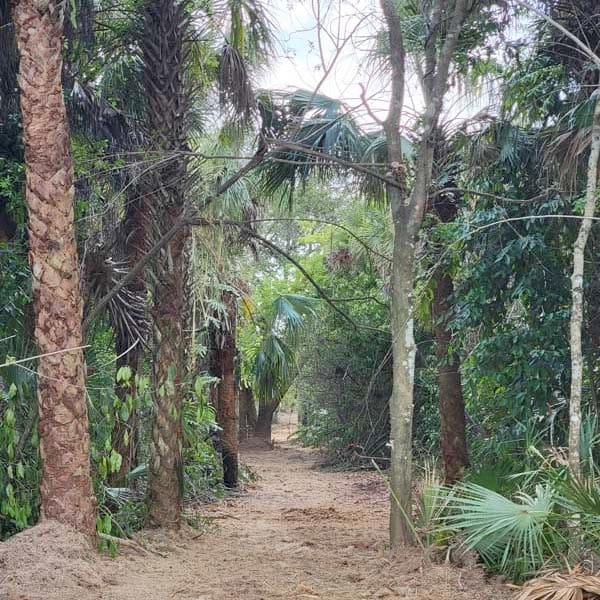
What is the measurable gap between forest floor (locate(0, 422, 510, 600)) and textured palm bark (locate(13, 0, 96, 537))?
0.34 m

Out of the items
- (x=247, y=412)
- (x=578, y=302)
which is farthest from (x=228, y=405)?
(x=247, y=412)

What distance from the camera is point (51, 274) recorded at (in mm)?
6156

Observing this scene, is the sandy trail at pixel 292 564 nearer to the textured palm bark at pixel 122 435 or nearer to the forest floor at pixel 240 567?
the forest floor at pixel 240 567

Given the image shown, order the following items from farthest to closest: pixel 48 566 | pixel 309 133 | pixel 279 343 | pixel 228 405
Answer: pixel 279 343 < pixel 228 405 < pixel 309 133 < pixel 48 566

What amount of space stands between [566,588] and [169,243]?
5404 millimetres

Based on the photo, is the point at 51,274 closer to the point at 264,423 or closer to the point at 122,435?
the point at 122,435

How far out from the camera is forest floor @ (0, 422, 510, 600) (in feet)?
18.0

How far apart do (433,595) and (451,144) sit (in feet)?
17.7

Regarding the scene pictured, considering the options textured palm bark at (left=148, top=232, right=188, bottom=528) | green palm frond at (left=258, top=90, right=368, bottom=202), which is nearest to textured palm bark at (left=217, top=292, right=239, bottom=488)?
green palm frond at (left=258, top=90, right=368, bottom=202)

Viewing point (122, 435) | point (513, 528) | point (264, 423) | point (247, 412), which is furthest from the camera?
point (247, 412)

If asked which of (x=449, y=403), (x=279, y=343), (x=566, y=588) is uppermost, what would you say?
(x=279, y=343)

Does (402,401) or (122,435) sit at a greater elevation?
(402,401)

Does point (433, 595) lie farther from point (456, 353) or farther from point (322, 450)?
point (322, 450)

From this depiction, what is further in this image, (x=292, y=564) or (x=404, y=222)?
(x=404, y=222)
